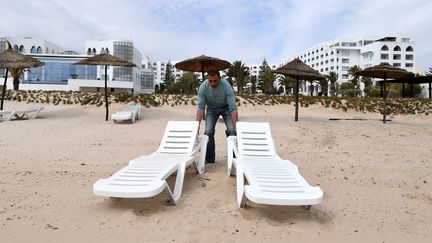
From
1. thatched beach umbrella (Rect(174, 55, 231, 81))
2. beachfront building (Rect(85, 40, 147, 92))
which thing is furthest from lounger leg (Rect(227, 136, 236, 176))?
beachfront building (Rect(85, 40, 147, 92))

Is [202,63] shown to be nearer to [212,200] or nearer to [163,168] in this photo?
[163,168]

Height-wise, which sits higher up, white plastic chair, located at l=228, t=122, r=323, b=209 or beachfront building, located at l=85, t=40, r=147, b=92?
beachfront building, located at l=85, t=40, r=147, b=92

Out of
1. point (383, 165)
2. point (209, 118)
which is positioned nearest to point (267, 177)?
point (209, 118)

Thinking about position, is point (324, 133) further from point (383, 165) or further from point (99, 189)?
point (99, 189)

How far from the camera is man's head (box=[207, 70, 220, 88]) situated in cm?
523

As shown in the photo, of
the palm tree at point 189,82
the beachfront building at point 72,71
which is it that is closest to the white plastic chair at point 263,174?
the beachfront building at point 72,71

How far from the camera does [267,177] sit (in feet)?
11.4

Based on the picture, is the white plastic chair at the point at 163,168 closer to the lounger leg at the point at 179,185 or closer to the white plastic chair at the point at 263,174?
the lounger leg at the point at 179,185

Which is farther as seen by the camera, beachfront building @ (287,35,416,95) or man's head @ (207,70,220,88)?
beachfront building @ (287,35,416,95)

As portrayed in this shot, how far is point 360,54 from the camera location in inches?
3263

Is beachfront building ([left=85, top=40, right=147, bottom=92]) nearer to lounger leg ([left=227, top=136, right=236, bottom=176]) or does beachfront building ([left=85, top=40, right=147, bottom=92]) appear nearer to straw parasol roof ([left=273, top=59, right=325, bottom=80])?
straw parasol roof ([left=273, top=59, right=325, bottom=80])

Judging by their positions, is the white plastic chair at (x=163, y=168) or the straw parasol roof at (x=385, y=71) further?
the straw parasol roof at (x=385, y=71)

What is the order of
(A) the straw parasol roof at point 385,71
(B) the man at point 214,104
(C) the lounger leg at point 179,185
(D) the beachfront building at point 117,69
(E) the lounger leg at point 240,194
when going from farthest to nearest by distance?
(D) the beachfront building at point 117,69 < (A) the straw parasol roof at point 385,71 < (B) the man at point 214,104 < (C) the lounger leg at point 179,185 < (E) the lounger leg at point 240,194

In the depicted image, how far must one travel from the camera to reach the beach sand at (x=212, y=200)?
9.55 ft
